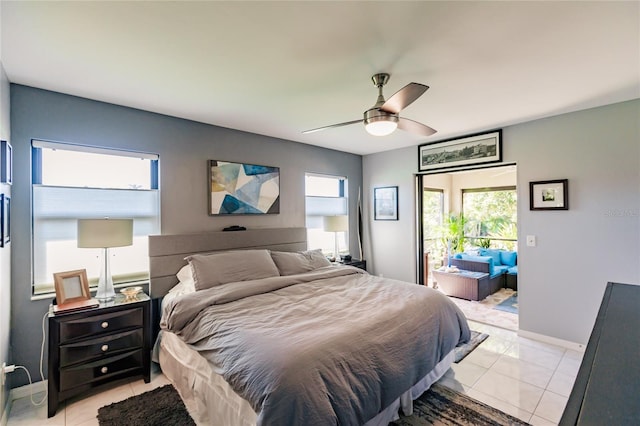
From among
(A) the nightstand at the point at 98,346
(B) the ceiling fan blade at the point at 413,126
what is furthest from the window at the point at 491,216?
(A) the nightstand at the point at 98,346

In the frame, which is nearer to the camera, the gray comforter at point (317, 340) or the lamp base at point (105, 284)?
the gray comforter at point (317, 340)

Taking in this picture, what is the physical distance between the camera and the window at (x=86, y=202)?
253 centimetres

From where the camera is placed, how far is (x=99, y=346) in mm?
2396

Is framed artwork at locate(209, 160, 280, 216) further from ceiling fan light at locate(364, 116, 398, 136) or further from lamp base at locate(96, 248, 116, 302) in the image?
ceiling fan light at locate(364, 116, 398, 136)

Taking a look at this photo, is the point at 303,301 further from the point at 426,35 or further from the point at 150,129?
the point at 150,129

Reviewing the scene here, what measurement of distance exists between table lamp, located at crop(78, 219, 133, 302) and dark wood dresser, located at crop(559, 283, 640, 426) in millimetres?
2879

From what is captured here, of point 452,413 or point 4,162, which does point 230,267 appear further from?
point 452,413

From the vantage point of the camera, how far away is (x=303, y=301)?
239 cm

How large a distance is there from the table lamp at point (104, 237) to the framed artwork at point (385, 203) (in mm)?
3637

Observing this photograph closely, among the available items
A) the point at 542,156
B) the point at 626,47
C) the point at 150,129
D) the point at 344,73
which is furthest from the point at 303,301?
the point at 542,156

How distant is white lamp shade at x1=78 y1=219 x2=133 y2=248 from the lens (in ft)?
7.81

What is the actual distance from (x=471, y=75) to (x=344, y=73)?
3.21ft

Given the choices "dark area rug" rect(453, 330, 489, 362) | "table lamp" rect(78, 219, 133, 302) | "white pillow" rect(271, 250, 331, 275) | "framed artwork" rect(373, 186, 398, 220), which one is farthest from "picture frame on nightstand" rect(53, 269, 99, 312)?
"framed artwork" rect(373, 186, 398, 220)

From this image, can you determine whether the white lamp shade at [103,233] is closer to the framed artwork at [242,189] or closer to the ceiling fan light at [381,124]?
the framed artwork at [242,189]
